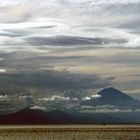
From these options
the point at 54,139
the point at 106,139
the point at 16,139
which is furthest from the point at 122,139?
the point at 16,139

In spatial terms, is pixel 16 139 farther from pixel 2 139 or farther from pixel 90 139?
pixel 90 139

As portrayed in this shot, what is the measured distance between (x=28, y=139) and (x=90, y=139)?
8128 millimetres

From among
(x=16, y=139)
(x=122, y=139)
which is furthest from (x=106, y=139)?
(x=16, y=139)

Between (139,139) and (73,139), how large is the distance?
8220 millimetres

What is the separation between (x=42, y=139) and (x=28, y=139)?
1.86m

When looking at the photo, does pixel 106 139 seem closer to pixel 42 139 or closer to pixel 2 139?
pixel 42 139

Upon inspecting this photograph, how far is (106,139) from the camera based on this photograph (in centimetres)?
7088

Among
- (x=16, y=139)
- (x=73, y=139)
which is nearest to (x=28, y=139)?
(x=16, y=139)

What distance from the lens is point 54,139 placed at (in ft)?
236

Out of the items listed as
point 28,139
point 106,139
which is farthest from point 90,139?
point 28,139

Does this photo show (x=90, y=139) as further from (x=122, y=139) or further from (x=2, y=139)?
(x=2, y=139)

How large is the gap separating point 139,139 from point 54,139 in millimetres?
10649

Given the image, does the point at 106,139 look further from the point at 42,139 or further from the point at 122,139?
the point at 42,139

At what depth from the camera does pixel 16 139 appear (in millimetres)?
72812
